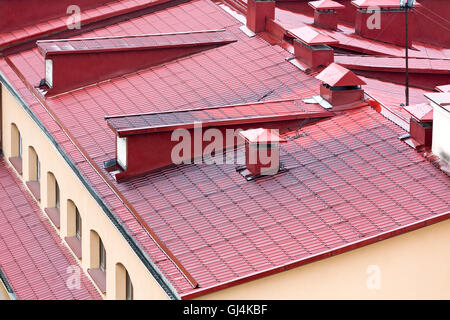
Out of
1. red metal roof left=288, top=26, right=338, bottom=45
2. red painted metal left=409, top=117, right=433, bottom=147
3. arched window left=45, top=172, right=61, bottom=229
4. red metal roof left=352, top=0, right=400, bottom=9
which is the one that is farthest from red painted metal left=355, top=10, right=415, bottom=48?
red painted metal left=409, top=117, right=433, bottom=147

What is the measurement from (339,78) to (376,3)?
1187cm

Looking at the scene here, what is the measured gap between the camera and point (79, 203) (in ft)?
106

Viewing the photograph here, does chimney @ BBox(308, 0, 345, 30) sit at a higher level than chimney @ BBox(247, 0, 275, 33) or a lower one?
lower

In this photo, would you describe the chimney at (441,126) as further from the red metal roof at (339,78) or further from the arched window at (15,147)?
the arched window at (15,147)

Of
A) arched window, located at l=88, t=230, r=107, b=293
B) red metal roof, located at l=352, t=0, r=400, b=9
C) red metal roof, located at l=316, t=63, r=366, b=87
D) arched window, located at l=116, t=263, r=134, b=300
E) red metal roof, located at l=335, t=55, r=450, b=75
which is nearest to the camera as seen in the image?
arched window, located at l=116, t=263, r=134, b=300

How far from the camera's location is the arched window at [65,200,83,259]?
33.3m

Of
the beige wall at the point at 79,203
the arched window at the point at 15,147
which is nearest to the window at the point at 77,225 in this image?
the beige wall at the point at 79,203

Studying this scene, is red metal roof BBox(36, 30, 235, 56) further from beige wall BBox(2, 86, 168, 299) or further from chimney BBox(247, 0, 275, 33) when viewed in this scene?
beige wall BBox(2, 86, 168, 299)

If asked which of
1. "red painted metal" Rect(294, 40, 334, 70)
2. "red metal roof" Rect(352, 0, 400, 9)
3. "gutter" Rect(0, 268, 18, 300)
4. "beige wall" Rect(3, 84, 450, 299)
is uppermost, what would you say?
"red painted metal" Rect(294, 40, 334, 70)

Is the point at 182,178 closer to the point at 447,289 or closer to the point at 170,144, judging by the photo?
the point at 170,144

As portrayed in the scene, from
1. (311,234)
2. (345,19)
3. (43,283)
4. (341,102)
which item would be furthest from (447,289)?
(345,19)

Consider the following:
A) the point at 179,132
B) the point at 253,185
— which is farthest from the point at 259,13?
the point at 253,185

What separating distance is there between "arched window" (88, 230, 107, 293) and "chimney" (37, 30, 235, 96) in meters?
6.38

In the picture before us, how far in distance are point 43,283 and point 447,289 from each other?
1142 cm
